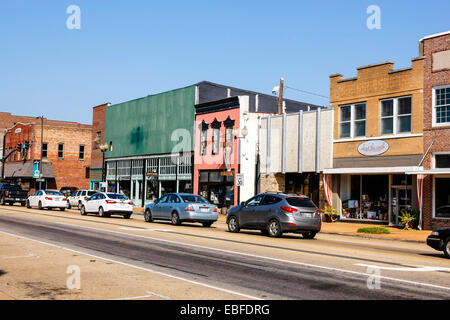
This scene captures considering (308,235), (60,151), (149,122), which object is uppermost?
(149,122)

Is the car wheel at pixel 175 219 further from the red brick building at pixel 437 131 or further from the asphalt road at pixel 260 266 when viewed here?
the red brick building at pixel 437 131

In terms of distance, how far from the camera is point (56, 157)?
70438mm

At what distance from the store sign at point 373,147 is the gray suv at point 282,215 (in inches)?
395

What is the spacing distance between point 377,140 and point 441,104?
3904 millimetres

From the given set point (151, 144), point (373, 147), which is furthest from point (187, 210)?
point (151, 144)

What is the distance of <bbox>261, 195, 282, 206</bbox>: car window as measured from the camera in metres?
19.9

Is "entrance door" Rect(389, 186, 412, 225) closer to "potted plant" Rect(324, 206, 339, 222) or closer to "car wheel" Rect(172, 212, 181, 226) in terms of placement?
"potted plant" Rect(324, 206, 339, 222)

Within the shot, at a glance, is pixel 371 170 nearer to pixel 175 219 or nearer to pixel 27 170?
pixel 175 219

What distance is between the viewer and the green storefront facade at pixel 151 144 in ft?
142

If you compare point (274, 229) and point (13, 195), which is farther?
point (13, 195)

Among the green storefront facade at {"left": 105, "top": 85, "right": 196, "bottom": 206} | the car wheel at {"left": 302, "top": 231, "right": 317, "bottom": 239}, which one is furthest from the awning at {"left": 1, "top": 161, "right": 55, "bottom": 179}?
the car wheel at {"left": 302, "top": 231, "right": 317, "bottom": 239}

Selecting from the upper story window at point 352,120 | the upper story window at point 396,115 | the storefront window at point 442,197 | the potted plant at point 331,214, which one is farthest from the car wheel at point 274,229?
the upper story window at point 352,120

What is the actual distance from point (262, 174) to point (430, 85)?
1311 cm
